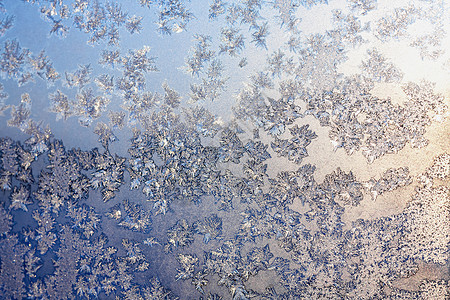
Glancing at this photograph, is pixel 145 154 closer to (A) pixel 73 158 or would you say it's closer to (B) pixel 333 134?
(A) pixel 73 158

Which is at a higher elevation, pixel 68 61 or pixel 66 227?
pixel 68 61

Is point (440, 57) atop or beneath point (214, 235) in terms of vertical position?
atop

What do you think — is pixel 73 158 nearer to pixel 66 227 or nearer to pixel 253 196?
pixel 66 227

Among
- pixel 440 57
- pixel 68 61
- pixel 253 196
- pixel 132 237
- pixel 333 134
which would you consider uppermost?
pixel 440 57

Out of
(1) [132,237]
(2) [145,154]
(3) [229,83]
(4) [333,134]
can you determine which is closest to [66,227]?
(1) [132,237]

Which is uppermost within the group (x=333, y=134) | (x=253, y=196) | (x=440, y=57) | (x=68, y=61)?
(x=440, y=57)

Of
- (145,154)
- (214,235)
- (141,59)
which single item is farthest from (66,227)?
(141,59)
